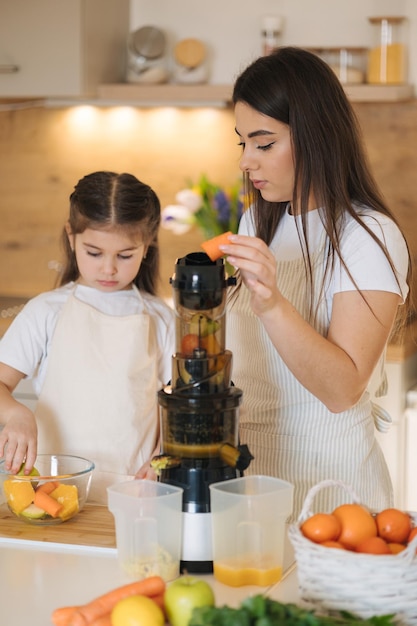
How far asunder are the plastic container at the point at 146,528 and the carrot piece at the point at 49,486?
0.22 meters

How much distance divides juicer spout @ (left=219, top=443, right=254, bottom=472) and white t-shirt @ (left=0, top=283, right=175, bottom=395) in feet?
2.26

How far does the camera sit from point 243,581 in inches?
49.3

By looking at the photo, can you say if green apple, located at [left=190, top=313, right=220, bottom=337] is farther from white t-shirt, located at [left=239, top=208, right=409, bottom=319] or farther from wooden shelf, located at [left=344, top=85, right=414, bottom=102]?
wooden shelf, located at [left=344, top=85, right=414, bottom=102]

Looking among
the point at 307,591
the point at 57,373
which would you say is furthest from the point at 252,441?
the point at 307,591

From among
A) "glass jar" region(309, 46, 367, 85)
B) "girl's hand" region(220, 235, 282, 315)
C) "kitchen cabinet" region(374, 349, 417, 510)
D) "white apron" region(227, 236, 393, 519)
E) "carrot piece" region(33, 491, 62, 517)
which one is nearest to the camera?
"girl's hand" region(220, 235, 282, 315)

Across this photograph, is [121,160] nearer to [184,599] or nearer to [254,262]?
[254,262]

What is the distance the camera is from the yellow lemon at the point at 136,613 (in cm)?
107

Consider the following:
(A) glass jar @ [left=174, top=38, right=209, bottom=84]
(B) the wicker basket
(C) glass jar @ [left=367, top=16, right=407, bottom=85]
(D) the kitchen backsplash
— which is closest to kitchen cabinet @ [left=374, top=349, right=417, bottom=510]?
(D) the kitchen backsplash

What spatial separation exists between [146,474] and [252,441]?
246mm

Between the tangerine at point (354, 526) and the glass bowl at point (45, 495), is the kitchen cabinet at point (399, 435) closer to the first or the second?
the glass bowl at point (45, 495)

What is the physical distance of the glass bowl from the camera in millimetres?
1448

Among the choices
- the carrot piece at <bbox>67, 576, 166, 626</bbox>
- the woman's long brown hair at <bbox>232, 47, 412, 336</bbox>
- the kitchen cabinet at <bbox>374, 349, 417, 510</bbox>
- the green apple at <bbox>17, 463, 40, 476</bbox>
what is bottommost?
the kitchen cabinet at <bbox>374, 349, 417, 510</bbox>

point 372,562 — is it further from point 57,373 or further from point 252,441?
point 57,373

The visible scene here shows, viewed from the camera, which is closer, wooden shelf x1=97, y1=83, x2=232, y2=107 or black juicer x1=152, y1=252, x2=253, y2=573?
black juicer x1=152, y1=252, x2=253, y2=573
